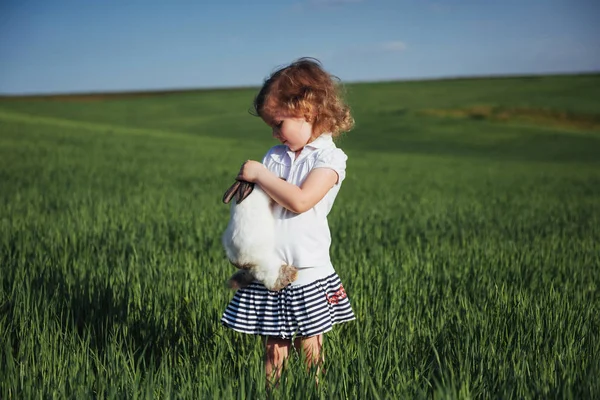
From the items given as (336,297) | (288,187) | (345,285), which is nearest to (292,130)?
(288,187)

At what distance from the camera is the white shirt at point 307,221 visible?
8.23ft

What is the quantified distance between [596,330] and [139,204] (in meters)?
6.15

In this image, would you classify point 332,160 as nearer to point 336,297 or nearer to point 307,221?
point 307,221

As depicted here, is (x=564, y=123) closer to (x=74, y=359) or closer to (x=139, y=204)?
(x=139, y=204)

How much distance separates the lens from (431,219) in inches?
314

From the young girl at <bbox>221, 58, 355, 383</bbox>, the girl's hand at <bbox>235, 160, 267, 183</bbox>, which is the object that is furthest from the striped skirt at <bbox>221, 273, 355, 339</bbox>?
the girl's hand at <bbox>235, 160, 267, 183</bbox>

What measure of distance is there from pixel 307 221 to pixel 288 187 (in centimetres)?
Answer: 20

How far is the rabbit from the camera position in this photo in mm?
2381

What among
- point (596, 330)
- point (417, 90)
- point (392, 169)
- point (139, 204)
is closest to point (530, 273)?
point (596, 330)

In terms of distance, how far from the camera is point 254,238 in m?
2.38

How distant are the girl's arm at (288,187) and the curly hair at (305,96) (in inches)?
8.4

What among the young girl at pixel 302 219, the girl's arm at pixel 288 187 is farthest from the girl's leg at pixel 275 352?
the girl's arm at pixel 288 187

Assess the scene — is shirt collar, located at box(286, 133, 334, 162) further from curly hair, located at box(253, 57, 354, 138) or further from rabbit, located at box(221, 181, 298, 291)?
rabbit, located at box(221, 181, 298, 291)

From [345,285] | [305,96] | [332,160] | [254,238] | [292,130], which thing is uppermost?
[305,96]
